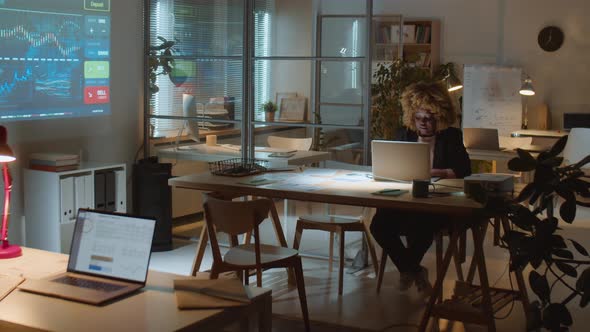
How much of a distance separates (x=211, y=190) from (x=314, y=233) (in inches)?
82.3

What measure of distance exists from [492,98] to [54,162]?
659 centimetres

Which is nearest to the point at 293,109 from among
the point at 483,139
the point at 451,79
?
the point at 483,139

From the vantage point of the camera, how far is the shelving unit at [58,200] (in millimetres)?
5855

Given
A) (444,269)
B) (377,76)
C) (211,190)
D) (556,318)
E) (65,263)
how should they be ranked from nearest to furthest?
(556,318) < (65,263) < (444,269) < (211,190) < (377,76)

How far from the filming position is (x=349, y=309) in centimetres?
511

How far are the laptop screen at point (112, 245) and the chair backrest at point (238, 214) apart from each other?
4.78 feet

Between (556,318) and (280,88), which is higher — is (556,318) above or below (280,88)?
below

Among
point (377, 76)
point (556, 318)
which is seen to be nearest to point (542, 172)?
point (556, 318)

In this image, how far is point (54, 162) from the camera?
19.3 ft

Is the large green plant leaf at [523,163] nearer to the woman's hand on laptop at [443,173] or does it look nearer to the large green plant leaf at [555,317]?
the large green plant leaf at [555,317]

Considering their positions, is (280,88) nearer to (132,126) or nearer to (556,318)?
(132,126)

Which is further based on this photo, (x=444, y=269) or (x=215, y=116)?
(x=215, y=116)

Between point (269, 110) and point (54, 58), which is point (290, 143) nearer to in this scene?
point (269, 110)

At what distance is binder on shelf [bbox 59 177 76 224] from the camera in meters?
5.86
